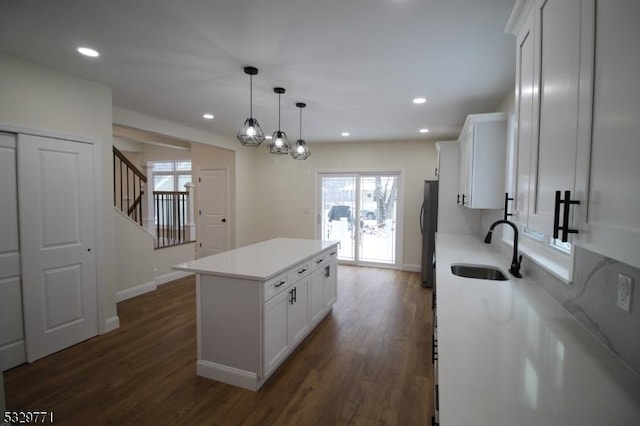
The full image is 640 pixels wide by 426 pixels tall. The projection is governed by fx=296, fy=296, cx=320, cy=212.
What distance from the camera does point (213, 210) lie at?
6.26 m

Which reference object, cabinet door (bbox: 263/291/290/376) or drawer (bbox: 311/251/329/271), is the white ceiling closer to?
drawer (bbox: 311/251/329/271)

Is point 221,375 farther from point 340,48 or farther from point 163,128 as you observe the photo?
point 163,128

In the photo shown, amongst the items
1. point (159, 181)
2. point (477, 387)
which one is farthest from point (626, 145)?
point (159, 181)

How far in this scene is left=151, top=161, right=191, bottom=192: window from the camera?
343 inches

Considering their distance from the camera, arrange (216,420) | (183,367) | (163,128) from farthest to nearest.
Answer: (163,128), (183,367), (216,420)

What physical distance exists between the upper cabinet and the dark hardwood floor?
5.74ft

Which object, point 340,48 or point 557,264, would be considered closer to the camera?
point 557,264

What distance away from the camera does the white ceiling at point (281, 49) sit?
1802mm

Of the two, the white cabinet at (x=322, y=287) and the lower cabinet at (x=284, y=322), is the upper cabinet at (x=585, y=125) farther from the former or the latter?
the white cabinet at (x=322, y=287)

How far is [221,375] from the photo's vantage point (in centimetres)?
235

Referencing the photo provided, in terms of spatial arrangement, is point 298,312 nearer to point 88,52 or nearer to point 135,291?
point 88,52

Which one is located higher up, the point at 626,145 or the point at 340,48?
the point at 340,48

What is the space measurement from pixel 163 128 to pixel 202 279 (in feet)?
9.91

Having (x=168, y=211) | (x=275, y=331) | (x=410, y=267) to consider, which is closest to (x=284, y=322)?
(x=275, y=331)
